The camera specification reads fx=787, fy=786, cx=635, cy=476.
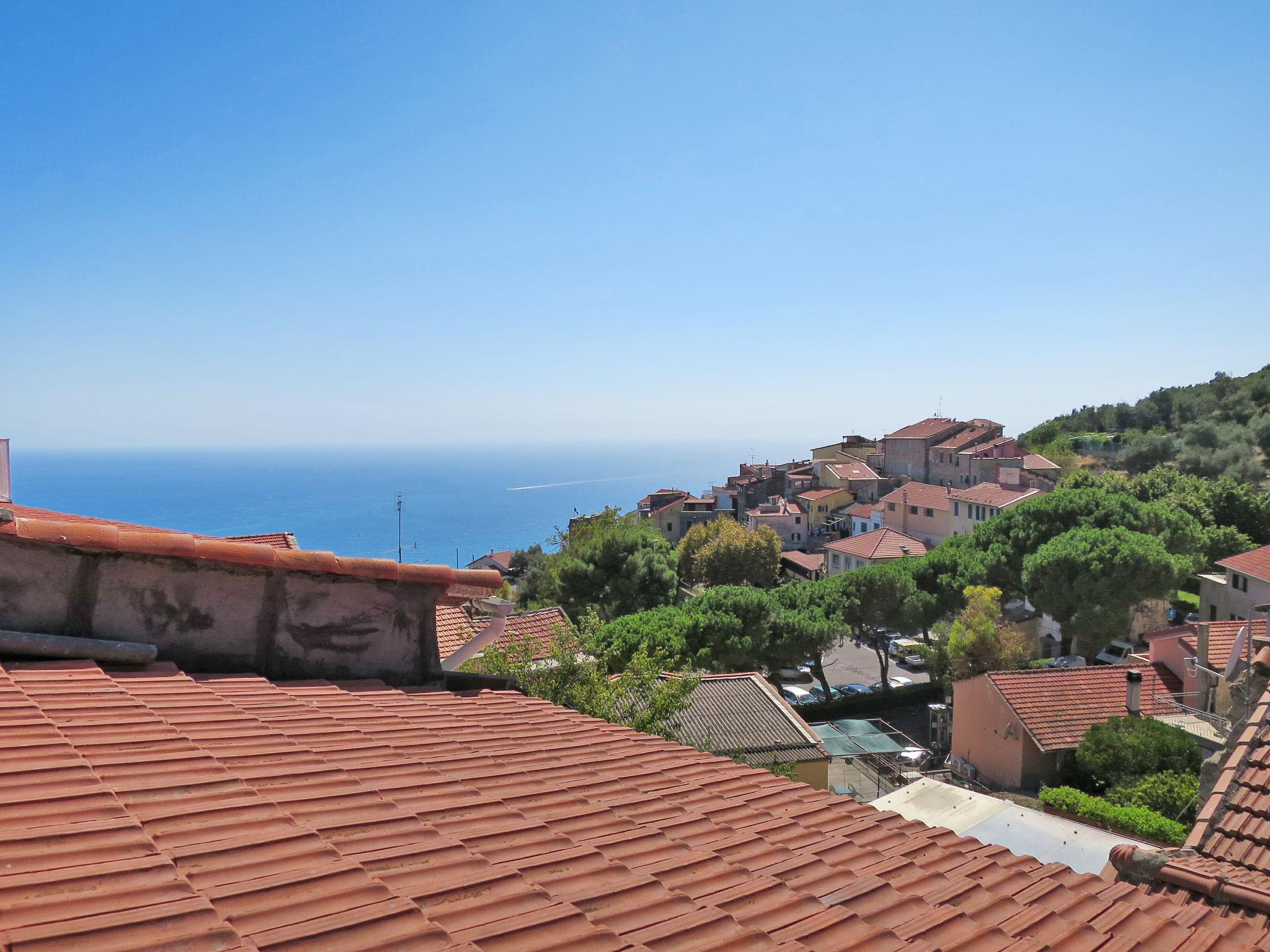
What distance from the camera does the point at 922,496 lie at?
59.6 m

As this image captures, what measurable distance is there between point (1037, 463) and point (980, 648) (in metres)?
39.3

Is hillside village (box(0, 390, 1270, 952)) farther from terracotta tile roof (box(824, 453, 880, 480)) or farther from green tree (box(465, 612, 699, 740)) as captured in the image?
terracotta tile roof (box(824, 453, 880, 480))

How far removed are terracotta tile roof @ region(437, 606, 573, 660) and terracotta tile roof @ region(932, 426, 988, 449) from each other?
57508mm

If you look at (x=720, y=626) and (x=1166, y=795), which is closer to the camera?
(x=1166, y=795)

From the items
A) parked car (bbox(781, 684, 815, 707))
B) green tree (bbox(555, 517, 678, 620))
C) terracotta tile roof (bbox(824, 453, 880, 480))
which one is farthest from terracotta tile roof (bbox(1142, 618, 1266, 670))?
terracotta tile roof (bbox(824, 453, 880, 480))

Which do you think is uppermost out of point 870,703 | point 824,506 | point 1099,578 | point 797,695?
point 1099,578

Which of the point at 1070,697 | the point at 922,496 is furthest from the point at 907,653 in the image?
the point at 922,496

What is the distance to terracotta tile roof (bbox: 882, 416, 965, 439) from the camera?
7069 centimetres

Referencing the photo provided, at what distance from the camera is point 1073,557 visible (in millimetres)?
29875

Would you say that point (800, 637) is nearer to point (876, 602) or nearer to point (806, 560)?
point (876, 602)

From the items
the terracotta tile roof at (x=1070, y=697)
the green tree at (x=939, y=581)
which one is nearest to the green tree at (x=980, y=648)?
the green tree at (x=939, y=581)

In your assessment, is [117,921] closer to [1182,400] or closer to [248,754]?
[248,754]

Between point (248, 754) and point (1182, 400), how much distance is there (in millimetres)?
93185

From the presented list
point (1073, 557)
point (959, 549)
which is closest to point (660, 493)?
point (959, 549)
